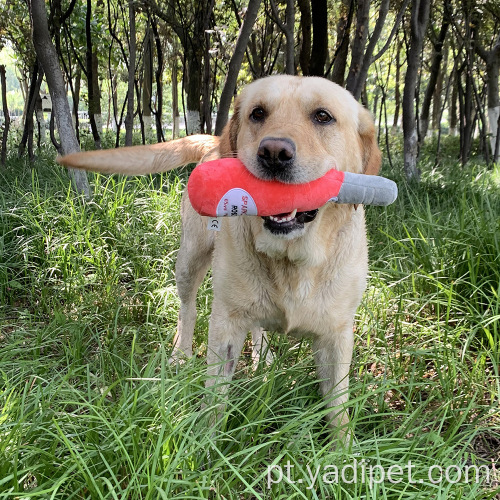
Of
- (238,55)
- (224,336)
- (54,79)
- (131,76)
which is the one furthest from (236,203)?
(131,76)

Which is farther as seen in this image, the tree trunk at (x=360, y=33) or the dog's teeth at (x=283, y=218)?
the tree trunk at (x=360, y=33)

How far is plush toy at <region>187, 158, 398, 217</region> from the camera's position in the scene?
5.74ft

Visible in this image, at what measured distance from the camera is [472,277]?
2.66m

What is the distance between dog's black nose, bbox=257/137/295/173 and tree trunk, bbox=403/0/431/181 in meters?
4.49

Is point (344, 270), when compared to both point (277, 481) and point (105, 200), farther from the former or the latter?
point (105, 200)

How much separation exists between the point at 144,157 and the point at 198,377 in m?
1.32

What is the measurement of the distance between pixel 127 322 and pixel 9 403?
1.32m

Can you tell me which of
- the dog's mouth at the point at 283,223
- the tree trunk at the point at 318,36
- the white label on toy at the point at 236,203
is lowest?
the dog's mouth at the point at 283,223

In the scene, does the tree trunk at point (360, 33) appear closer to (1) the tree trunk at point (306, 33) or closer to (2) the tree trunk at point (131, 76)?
(1) the tree trunk at point (306, 33)

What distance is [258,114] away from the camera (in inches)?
83.4

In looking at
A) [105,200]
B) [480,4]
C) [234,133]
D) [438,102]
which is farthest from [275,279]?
[438,102]

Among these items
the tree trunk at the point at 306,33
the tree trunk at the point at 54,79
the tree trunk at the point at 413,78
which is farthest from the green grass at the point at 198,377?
the tree trunk at the point at 306,33

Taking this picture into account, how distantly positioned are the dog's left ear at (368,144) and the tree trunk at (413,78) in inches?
149

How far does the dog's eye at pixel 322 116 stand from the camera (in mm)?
2047
